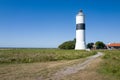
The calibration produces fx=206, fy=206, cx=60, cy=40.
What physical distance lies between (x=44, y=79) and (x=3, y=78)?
87.6 inches

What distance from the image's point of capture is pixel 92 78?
10898mm

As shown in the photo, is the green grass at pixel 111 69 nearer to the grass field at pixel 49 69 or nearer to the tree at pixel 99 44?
the grass field at pixel 49 69

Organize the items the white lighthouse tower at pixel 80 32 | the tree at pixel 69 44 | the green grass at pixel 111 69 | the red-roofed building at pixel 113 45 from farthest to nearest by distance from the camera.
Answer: the red-roofed building at pixel 113 45 → the tree at pixel 69 44 → the white lighthouse tower at pixel 80 32 → the green grass at pixel 111 69

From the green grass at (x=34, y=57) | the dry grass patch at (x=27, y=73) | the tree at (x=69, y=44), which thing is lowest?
the dry grass patch at (x=27, y=73)

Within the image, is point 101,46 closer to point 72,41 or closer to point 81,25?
point 72,41

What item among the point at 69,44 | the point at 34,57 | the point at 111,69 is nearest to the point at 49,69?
the point at 111,69

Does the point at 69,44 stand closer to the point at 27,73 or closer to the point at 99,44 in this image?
the point at 99,44

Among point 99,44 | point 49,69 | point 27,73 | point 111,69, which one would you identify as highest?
point 99,44

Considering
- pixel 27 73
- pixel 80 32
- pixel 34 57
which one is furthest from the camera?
pixel 80 32

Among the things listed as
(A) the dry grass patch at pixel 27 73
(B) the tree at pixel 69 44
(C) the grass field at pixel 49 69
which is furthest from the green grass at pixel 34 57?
(B) the tree at pixel 69 44

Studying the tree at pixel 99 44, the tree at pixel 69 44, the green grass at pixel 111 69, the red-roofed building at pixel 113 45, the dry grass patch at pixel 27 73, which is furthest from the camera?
the red-roofed building at pixel 113 45

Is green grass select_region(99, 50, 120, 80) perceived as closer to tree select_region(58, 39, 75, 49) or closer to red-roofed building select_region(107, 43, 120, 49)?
tree select_region(58, 39, 75, 49)

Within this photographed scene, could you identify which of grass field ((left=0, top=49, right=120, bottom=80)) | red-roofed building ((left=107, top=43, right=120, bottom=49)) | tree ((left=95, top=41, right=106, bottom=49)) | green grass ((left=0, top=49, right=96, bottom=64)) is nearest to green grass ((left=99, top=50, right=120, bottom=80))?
grass field ((left=0, top=49, right=120, bottom=80))

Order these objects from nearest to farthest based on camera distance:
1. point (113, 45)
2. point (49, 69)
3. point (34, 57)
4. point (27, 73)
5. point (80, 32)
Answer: point (27, 73), point (49, 69), point (34, 57), point (80, 32), point (113, 45)
